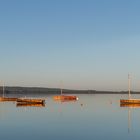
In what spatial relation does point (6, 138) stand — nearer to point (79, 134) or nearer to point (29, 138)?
point (29, 138)

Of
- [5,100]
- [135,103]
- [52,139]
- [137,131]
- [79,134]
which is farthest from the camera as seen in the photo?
[5,100]

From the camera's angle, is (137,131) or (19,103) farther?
(19,103)

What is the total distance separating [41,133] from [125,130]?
1350 cm

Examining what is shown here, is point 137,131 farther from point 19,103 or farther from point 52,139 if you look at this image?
point 19,103

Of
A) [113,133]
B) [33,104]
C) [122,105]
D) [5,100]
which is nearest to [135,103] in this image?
[122,105]

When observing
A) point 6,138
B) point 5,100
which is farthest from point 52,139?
point 5,100

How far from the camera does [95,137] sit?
48906 mm

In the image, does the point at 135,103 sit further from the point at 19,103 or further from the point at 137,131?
the point at 137,131

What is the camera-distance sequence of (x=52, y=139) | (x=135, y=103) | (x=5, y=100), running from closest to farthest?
(x=52, y=139)
(x=135, y=103)
(x=5, y=100)

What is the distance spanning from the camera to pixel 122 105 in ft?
446

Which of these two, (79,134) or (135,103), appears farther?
(135,103)

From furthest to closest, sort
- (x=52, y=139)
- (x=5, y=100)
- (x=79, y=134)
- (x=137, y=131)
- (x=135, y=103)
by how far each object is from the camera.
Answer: (x=5, y=100)
(x=135, y=103)
(x=137, y=131)
(x=79, y=134)
(x=52, y=139)

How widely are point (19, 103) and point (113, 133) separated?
87454 millimetres

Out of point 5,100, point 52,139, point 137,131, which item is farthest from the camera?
point 5,100
